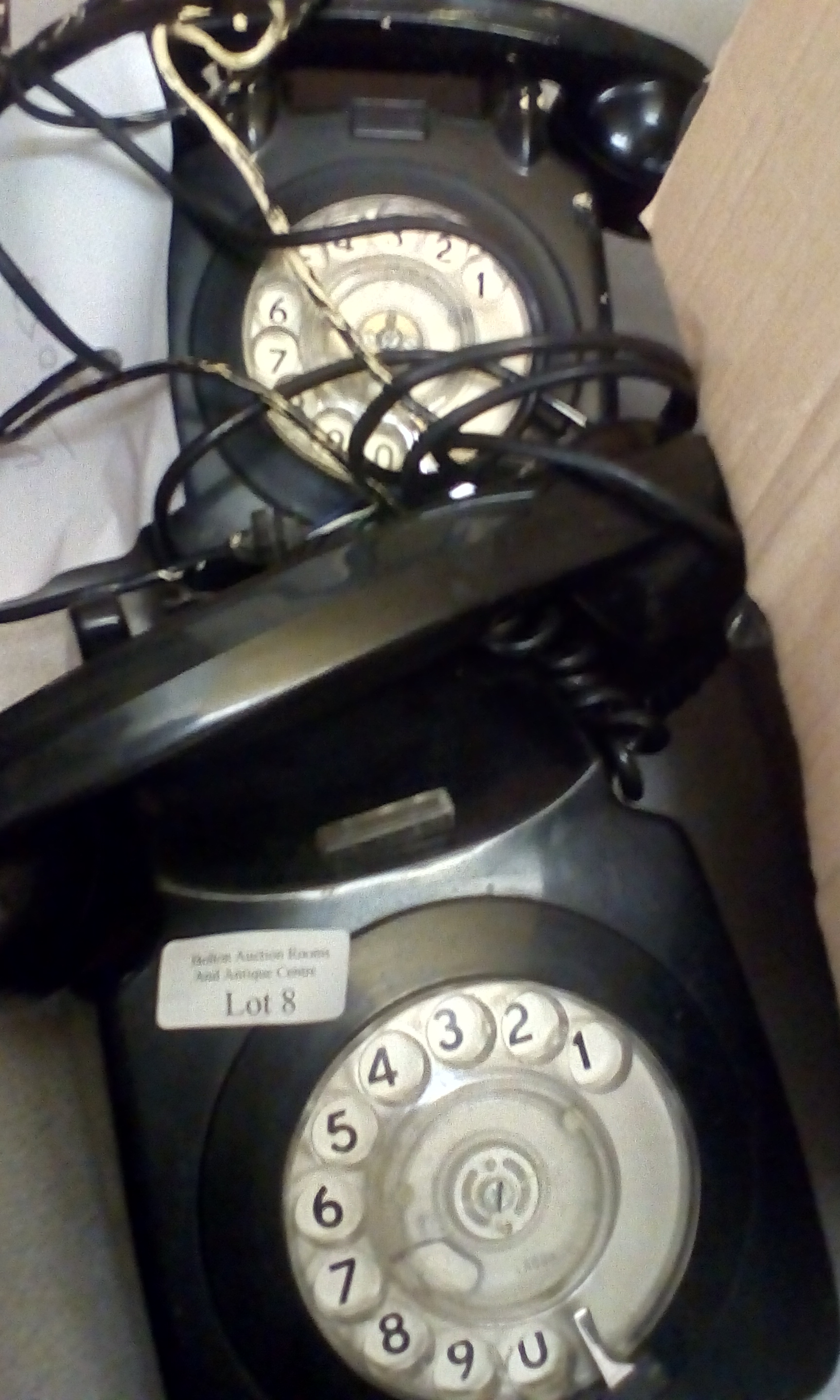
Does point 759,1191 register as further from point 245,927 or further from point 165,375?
point 165,375

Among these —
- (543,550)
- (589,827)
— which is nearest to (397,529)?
(543,550)

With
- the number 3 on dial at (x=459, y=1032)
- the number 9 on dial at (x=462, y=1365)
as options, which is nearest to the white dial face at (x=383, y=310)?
the number 3 on dial at (x=459, y=1032)

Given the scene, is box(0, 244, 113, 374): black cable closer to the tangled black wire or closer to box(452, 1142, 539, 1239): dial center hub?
the tangled black wire

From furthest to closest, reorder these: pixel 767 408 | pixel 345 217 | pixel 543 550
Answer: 1. pixel 345 217
2. pixel 543 550
3. pixel 767 408

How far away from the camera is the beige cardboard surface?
0.32 meters

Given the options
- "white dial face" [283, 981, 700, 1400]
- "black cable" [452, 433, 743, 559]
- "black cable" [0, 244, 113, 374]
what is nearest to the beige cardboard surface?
"black cable" [452, 433, 743, 559]

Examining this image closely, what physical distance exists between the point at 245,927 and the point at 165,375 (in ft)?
1.00

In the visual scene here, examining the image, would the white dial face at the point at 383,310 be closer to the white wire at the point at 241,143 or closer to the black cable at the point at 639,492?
the white wire at the point at 241,143

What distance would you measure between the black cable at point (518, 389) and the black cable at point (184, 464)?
11 centimetres

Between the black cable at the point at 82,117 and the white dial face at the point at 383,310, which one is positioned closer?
the black cable at the point at 82,117

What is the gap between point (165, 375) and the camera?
0.63 meters

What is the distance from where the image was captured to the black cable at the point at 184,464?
0.58 metres

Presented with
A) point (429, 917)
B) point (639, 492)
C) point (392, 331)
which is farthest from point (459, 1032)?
point (392, 331)

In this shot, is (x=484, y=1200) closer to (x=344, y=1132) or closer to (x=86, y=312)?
(x=344, y=1132)
